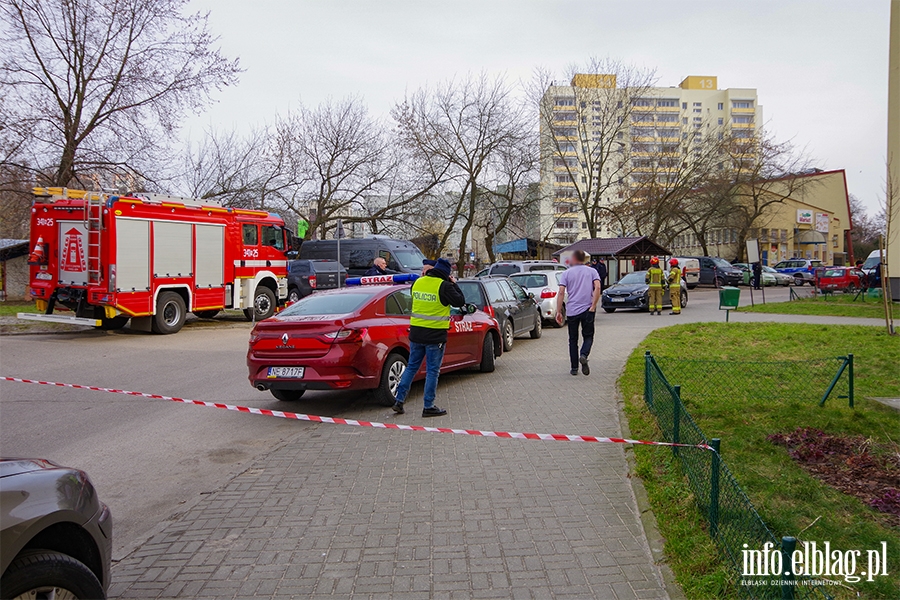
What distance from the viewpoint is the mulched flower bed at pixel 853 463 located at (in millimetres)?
4544

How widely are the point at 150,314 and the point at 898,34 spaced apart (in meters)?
22.2

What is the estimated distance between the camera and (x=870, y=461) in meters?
5.27

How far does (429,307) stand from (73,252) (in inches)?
468

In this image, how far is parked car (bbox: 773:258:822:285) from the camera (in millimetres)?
47938

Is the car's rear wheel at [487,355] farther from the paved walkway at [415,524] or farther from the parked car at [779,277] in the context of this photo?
the parked car at [779,277]

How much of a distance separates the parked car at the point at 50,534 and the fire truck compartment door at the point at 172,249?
14.8m

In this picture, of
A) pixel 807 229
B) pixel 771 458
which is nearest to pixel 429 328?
pixel 771 458

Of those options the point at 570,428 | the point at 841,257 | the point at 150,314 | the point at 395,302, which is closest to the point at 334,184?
the point at 150,314

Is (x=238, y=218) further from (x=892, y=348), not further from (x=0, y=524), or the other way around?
(x=0, y=524)

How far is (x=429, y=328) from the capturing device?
7703 mm

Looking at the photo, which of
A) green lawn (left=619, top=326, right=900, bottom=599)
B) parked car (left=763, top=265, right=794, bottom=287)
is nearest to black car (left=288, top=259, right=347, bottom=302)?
green lawn (left=619, top=326, right=900, bottom=599)

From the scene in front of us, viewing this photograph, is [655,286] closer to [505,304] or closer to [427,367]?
[505,304]

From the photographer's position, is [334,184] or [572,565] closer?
[572,565]

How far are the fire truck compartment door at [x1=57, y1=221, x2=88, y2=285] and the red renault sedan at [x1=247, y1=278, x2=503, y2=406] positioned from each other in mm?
9381
